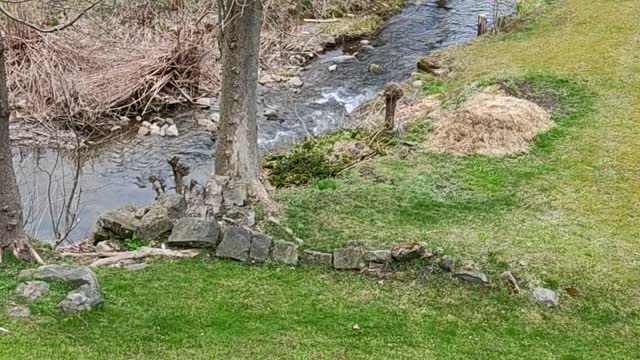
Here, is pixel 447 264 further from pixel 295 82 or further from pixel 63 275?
pixel 295 82

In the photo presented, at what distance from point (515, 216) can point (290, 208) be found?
2.38 m

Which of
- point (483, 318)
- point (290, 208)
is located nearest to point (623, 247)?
point (483, 318)

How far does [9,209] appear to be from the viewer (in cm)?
592

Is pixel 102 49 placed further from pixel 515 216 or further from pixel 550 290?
pixel 550 290

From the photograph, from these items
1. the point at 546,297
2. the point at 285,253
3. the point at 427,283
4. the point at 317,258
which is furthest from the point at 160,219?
the point at 546,297

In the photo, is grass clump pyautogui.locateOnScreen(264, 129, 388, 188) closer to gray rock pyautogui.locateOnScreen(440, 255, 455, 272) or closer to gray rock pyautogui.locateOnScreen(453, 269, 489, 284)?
gray rock pyautogui.locateOnScreen(440, 255, 455, 272)

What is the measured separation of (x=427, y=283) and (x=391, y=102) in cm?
429

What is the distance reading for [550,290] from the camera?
614cm

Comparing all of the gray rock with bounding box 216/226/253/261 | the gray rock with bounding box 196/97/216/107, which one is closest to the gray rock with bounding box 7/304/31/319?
the gray rock with bounding box 216/226/253/261

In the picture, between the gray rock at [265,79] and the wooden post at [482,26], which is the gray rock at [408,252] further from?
the wooden post at [482,26]

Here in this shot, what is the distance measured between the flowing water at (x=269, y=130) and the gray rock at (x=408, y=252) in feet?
13.2

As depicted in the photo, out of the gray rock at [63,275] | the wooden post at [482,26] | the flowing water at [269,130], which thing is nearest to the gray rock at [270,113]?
the flowing water at [269,130]

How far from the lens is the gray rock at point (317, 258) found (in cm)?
658

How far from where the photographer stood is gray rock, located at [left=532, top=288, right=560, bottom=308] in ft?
19.6
